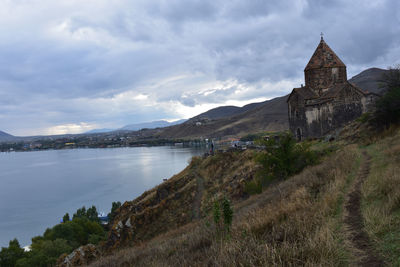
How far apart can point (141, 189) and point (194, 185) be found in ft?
117

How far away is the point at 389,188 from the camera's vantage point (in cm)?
565

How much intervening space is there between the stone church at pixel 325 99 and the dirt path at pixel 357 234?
2039 centimetres

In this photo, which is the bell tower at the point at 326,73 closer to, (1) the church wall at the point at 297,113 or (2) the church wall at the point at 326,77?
(2) the church wall at the point at 326,77

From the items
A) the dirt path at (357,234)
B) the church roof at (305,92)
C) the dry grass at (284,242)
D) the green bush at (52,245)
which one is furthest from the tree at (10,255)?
the church roof at (305,92)

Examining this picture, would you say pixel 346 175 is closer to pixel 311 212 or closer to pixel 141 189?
pixel 311 212

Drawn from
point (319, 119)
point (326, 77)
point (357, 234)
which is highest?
point (326, 77)

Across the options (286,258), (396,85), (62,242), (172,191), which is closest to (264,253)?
(286,258)

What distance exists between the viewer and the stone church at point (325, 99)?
25.0m

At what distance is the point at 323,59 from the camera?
26375 mm

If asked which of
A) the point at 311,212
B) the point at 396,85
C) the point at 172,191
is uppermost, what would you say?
the point at 396,85

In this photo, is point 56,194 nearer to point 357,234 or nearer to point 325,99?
point 325,99

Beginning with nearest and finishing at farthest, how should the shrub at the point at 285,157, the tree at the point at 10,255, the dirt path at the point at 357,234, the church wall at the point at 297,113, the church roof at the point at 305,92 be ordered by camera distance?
the dirt path at the point at 357,234 < the shrub at the point at 285,157 < the tree at the point at 10,255 < the church roof at the point at 305,92 < the church wall at the point at 297,113

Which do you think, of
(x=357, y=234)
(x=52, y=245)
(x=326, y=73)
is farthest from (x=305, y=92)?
(x=52, y=245)

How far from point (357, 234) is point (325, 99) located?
23.5m
